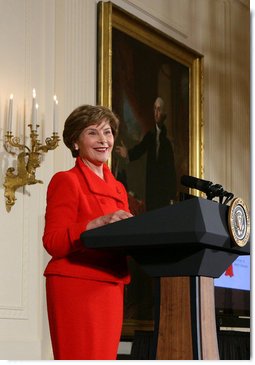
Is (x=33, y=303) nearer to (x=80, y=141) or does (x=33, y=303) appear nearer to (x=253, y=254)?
(x=80, y=141)

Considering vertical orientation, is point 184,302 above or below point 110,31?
below

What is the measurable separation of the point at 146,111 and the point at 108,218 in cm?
548

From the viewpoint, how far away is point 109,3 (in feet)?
24.5

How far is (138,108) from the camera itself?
26.5 ft

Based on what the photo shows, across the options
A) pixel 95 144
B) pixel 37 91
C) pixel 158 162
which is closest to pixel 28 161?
pixel 37 91

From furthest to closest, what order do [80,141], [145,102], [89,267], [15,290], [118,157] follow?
1. [145,102]
2. [118,157]
3. [15,290]
4. [80,141]
5. [89,267]

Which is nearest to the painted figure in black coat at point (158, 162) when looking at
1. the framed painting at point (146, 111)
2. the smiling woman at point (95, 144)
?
the framed painting at point (146, 111)

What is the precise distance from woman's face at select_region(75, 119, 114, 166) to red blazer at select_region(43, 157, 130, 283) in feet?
0.14

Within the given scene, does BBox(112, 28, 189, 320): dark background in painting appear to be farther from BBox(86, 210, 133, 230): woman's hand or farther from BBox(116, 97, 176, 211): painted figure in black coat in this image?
BBox(86, 210, 133, 230): woman's hand

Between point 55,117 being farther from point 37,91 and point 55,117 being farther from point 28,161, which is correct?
point 37,91

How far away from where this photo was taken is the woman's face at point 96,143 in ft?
10.3

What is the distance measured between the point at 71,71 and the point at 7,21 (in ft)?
2.83

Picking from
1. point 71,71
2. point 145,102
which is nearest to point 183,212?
point 71,71

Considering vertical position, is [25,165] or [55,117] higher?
[55,117]
